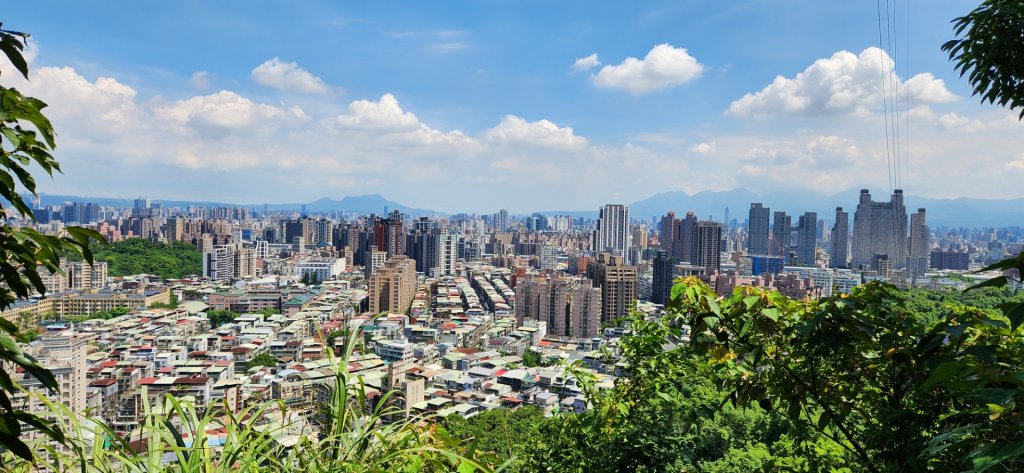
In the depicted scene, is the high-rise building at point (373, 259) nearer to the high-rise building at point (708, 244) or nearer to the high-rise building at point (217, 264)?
the high-rise building at point (217, 264)

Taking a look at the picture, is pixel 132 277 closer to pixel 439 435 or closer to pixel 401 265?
pixel 401 265

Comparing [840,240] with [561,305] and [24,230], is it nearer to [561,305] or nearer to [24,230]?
[561,305]

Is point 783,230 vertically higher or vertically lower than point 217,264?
higher

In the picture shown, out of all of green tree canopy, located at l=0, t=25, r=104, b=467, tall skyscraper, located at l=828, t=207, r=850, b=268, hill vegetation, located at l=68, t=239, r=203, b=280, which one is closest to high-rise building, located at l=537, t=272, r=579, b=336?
hill vegetation, located at l=68, t=239, r=203, b=280

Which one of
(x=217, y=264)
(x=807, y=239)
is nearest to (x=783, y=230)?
(x=807, y=239)

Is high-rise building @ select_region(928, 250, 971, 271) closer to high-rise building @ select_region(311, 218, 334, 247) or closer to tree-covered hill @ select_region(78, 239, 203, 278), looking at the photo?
tree-covered hill @ select_region(78, 239, 203, 278)

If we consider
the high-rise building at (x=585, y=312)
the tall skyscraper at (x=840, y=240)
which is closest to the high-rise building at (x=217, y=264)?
the high-rise building at (x=585, y=312)
